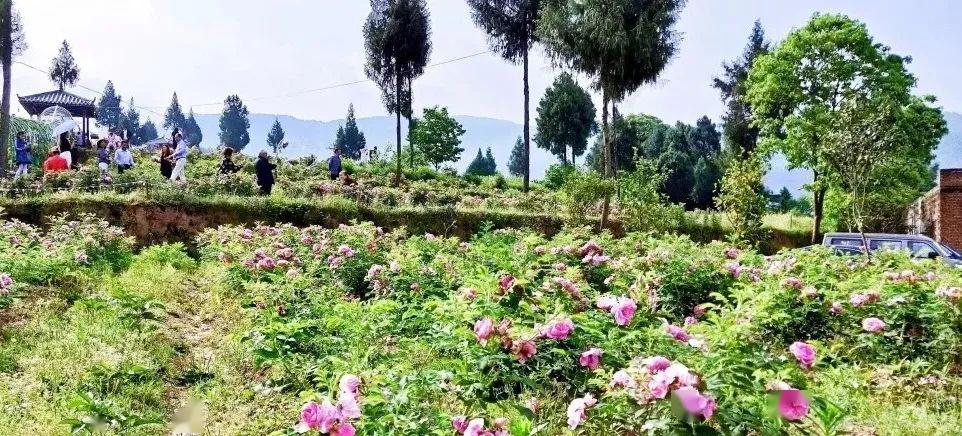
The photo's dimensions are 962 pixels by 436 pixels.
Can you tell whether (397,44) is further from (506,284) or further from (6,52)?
(506,284)

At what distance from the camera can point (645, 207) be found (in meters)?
19.7

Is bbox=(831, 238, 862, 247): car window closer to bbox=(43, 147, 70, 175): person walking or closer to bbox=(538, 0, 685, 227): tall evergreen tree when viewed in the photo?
bbox=(538, 0, 685, 227): tall evergreen tree

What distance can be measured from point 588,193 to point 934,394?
52.1 feet

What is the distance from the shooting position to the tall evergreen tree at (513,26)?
29.5m

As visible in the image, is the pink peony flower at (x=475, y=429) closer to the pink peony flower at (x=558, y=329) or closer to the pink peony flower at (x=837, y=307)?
the pink peony flower at (x=558, y=329)

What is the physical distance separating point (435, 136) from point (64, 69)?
42039 mm

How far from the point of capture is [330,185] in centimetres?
1772

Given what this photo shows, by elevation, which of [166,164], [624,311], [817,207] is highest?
[166,164]

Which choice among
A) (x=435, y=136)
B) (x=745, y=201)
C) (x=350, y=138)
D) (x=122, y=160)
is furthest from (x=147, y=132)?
(x=745, y=201)

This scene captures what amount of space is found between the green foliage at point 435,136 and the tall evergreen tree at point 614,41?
26.6 metres

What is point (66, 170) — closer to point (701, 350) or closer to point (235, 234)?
point (235, 234)

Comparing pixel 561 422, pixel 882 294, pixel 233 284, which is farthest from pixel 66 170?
pixel 882 294

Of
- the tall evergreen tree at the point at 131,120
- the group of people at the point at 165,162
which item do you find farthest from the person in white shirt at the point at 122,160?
the tall evergreen tree at the point at 131,120

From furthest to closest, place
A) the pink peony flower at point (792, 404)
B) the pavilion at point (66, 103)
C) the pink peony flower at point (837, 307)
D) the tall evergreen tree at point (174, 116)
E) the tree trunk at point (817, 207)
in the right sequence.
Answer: the tall evergreen tree at point (174, 116) < the pavilion at point (66, 103) < the tree trunk at point (817, 207) < the pink peony flower at point (837, 307) < the pink peony flower at point (792, 404)
